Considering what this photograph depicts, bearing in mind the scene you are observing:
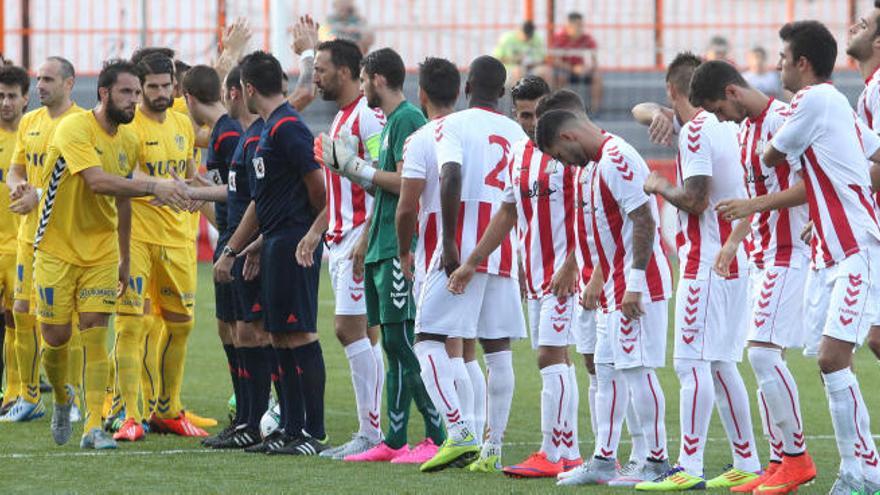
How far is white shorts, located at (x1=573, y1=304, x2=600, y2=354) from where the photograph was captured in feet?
31.1

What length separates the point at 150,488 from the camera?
348 inches

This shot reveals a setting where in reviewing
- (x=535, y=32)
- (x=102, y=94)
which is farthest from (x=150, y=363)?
(x=535, y=32)

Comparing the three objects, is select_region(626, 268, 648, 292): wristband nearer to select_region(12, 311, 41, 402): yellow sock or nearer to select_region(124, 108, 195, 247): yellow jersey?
select_region(124, 108, 195, 247): yellow jersey

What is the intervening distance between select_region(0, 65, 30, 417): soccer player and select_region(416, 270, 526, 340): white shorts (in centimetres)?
422

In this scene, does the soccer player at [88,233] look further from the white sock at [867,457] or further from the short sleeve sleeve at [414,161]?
the white sock at [867,457]

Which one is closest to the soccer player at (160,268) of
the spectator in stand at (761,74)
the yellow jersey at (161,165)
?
the yellow jersey at (161,165)

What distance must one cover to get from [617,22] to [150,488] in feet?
64.0

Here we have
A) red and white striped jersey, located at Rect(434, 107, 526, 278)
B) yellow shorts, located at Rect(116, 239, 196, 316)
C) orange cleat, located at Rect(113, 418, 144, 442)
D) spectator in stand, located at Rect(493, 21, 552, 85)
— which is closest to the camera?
red and white striped jersey, located at Rect(434, 107, 526, 278)

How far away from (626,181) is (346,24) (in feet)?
58.6

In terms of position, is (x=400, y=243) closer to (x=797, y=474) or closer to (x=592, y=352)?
(x=592, y=352)

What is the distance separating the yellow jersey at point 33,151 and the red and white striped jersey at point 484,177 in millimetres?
3497

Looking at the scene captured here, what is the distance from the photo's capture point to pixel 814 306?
9305 mm

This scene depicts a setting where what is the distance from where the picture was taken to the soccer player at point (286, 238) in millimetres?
10062

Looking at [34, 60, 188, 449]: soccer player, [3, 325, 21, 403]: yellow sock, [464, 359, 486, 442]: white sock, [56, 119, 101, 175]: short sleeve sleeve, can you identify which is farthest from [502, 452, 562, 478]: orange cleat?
[3, 325, 21, 403]: yellow sock
